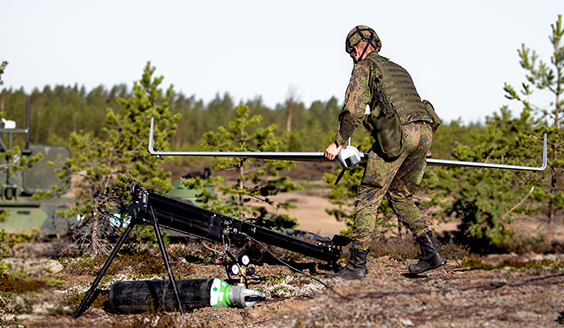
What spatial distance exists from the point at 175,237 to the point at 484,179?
688 centimetres

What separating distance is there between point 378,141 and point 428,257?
1240mm

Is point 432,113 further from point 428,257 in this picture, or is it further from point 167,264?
point 167,264

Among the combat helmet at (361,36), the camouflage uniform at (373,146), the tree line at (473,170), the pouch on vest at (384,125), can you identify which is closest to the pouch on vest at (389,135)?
the pouch on vest at (384,125)

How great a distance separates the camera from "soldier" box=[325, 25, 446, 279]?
13.6 feet

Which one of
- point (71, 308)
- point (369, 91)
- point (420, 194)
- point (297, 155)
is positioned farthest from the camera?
point (420, 194)

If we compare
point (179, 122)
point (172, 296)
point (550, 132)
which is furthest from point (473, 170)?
point (179, 122)

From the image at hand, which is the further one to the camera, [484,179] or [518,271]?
[484,179]

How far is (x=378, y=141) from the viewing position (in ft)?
13.2

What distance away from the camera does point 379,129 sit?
403 centimetres

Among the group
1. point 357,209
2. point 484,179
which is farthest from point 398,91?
point 484,179

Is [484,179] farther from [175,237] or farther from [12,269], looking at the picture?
[12,269]

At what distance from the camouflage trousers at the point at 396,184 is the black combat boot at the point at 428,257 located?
0.30 ft

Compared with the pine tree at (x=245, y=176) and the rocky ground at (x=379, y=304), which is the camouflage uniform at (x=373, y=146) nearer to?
the rocky ground at (x=379, y=304)

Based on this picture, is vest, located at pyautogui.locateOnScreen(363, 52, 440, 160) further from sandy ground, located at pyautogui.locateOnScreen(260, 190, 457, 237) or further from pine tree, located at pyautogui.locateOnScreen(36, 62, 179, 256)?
sandy ground, located at pyautogui.locateOnScreen(260, 190, 457, 237)
